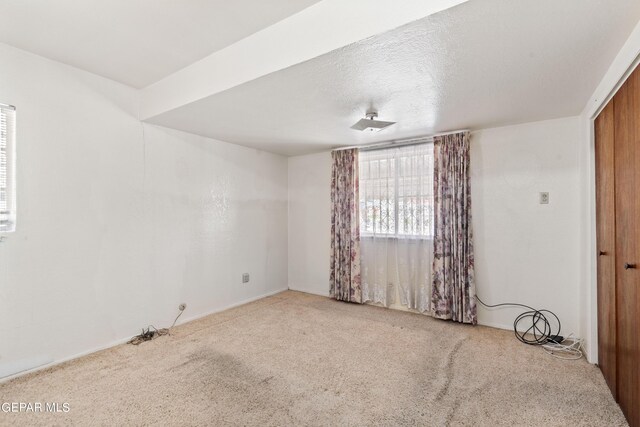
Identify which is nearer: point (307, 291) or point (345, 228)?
point (345, 228)

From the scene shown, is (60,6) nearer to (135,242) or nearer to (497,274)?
(135,242)

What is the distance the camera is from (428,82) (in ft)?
7.09

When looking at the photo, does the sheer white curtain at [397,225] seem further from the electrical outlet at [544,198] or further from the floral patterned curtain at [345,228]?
the electrical outlet at [544,198]

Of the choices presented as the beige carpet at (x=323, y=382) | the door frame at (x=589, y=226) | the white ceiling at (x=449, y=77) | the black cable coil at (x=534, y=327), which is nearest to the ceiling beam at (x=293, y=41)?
the white ceiling at (x=449, y=77)

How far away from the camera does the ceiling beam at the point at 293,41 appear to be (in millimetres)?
1508

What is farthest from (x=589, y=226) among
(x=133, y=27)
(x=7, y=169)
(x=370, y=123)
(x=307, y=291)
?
(x=7, y=169)

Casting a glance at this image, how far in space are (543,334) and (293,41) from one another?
11.6 feet

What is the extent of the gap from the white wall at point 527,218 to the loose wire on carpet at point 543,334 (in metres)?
Result: 0.06

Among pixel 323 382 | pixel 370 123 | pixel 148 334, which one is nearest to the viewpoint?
pixel 323 382

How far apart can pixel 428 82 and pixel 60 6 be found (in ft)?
7.79

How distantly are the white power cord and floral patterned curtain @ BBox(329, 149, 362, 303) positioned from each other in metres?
2.08

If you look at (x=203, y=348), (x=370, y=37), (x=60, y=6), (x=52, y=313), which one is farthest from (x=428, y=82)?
(x=52, y=313)

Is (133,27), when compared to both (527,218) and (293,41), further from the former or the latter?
(527,218)

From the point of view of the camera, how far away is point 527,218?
3150 millimetres
